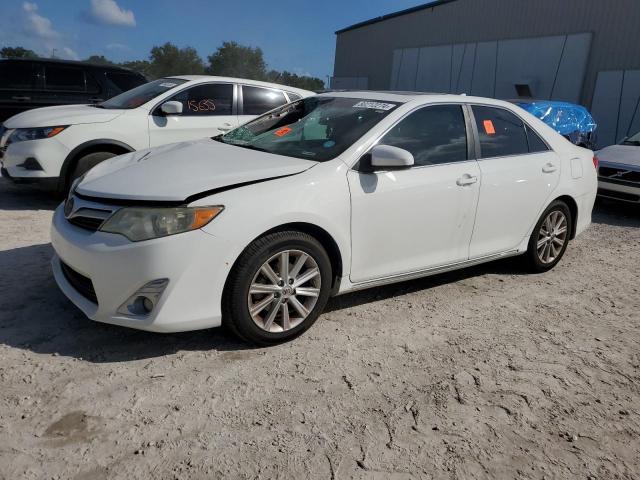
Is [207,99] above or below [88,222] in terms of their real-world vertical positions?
above

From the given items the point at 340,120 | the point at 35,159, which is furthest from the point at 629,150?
the point at 35,159

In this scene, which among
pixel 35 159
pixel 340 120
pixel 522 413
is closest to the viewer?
pixel 522 413

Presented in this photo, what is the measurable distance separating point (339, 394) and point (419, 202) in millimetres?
1453

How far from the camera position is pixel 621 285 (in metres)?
4.78

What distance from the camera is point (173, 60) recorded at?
6169 cm

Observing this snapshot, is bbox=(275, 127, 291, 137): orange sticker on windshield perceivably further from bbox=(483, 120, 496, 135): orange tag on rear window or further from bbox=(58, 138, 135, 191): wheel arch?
bbox=(58, 138, 135, 191): wheel arch

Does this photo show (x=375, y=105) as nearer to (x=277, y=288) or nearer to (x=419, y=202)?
(x=419, y=202)

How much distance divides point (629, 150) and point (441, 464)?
778cm

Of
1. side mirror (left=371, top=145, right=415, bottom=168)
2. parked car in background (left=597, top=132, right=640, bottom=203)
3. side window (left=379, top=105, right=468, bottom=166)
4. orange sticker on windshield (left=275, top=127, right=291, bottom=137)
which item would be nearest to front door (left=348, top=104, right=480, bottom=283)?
side window (left=379, top=105, right=468, bottom=166)

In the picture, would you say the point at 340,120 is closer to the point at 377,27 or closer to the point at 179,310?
the point at 179,310

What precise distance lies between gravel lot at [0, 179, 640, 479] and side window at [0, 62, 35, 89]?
5872mm

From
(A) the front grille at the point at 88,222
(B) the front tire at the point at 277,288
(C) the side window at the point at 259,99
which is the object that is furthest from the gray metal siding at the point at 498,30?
(A) the front grille at the point at 88,222

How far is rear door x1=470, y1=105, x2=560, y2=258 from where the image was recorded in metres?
4.07

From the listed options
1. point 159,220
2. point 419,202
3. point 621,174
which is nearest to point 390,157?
point 419,202
